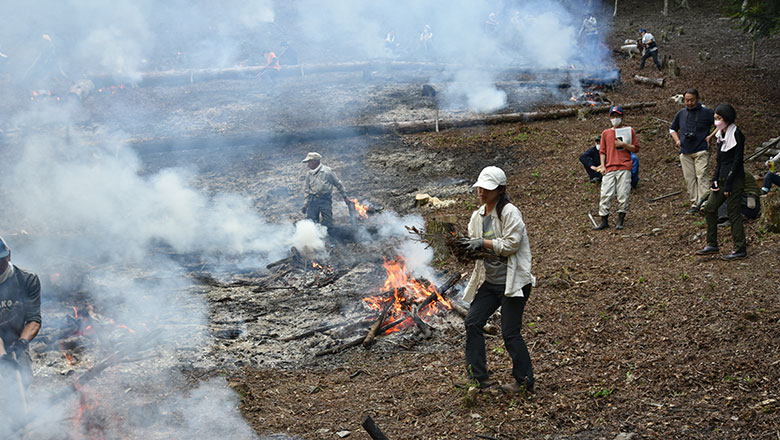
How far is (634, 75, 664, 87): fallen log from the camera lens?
A: 1817 centimetres

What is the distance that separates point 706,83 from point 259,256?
1549 cm

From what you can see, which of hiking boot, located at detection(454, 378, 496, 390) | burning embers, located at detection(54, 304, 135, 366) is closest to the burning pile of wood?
hiking boot, located at detection(454, 378, 496, 390)

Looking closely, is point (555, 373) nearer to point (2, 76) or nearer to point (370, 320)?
point (370, 320)

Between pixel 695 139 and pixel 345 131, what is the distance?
33.1 ft

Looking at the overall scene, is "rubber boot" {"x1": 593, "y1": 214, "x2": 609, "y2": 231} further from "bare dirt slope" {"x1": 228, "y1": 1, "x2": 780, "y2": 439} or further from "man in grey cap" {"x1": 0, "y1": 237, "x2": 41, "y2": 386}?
"man in grey cap" {"x1": 0, "y1": 237, "x2": 41, "y2": 386}

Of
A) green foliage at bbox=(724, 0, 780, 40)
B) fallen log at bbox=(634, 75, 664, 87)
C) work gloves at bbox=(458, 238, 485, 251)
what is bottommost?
work gloves at bbox=(458, 238, 485, 251)

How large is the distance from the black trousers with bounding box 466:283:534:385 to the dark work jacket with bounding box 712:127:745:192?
3.69 m

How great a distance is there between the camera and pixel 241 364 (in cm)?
642

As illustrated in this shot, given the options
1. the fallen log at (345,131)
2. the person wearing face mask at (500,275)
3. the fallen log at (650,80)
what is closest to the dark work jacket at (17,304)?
the person wearing face mask at (500,275)

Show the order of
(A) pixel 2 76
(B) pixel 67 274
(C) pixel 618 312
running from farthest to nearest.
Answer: (A) pixel 2 76 < (B) pixel 67 274 < (C) pixel 618 312

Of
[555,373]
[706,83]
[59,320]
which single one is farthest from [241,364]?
[706,83]

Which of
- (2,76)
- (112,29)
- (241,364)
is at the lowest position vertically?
(241,364)

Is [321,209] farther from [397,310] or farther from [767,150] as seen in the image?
[767,150]

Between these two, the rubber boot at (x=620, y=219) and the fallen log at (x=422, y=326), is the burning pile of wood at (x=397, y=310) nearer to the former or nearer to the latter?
the fallen log at (x=422, y=326)
